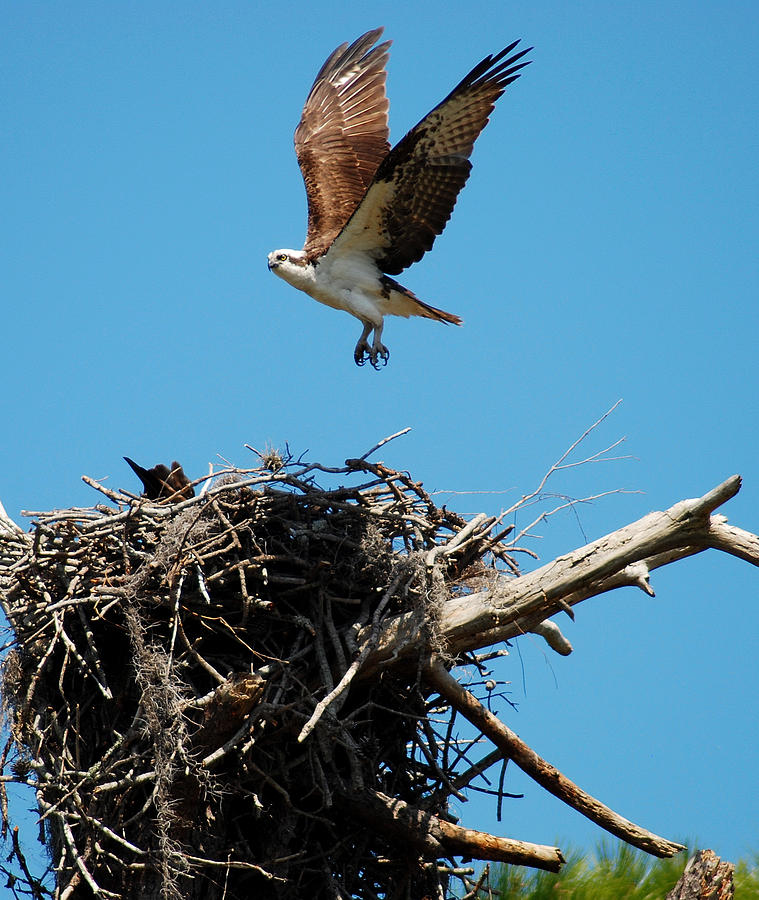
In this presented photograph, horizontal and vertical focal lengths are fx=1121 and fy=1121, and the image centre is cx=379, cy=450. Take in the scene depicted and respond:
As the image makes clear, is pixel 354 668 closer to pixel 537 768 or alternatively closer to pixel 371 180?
pixel 537 768

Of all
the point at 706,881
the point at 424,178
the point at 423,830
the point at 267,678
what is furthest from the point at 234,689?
the point at 424,178

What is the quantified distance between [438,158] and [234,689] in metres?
3.62

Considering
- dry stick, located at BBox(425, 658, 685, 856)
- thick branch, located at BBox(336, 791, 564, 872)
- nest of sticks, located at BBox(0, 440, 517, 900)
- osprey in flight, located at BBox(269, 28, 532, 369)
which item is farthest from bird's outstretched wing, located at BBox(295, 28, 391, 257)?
thick branch, located at BBox(336, 791, 564, 872)

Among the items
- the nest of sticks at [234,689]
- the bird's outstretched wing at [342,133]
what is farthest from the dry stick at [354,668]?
the bird's outstretched wing at [342,133]

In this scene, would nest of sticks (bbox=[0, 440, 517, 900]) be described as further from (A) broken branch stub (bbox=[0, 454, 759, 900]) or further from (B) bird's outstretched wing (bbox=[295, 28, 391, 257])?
(B) bird's outstretched wing (bbox=[295, 28, 391, 257])

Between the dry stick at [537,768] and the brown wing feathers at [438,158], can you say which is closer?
the dry stick at [537,768]

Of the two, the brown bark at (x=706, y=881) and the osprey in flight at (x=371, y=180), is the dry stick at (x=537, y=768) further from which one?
the osprey in flight at (x=371, y=180)

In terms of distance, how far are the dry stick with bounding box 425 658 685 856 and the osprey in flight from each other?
280 cm

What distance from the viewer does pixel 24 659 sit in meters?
5.45

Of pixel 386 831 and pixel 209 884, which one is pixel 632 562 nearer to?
pixel 386 831

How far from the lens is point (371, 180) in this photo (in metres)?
7.70

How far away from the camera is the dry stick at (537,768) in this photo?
5.20 metres

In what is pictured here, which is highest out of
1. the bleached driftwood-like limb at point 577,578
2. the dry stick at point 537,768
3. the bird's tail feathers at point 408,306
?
the bird's tail feathers at point 408,306

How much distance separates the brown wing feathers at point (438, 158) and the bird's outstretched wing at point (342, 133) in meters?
1.07
